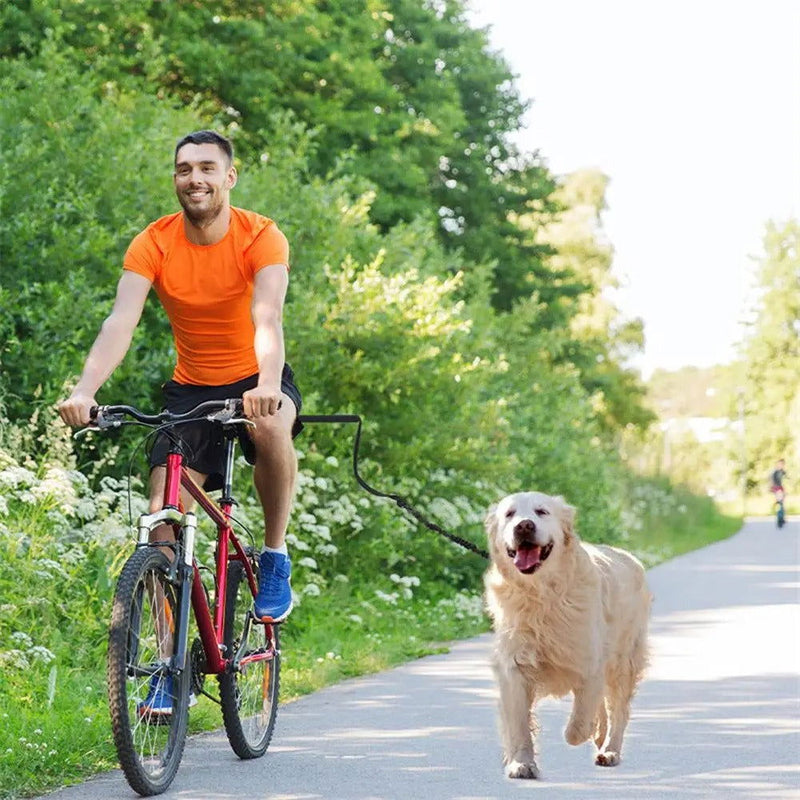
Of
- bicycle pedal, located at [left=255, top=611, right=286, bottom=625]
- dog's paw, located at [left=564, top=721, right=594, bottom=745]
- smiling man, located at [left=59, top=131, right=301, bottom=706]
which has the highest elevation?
smiling man, located at [left=59, top=131, right=301, bottom=706]

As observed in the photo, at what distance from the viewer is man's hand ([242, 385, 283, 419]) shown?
550 centimetres

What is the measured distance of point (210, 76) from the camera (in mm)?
25188

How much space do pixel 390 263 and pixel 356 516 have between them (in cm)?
395

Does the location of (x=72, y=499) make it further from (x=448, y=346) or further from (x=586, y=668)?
(x=448, y=346)

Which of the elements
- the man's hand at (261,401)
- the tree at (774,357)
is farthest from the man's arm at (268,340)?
the tree at (774,357)

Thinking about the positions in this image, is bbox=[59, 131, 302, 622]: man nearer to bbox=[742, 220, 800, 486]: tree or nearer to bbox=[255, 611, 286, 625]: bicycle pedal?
bbox=[255, 611, 286, 625]: bicycle pedal

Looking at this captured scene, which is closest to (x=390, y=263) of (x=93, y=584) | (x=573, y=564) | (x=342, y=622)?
(x=342, y=622)

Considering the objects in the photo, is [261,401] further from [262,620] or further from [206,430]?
[262,620]

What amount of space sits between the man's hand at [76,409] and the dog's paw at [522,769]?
2.03 m

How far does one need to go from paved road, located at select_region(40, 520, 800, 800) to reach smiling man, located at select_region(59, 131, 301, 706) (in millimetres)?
930

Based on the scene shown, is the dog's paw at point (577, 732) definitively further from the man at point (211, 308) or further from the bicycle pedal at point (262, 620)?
the man at point (211, 308)

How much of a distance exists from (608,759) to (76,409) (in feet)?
8.66

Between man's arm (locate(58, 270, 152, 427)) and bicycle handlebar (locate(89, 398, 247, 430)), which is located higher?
man's arm (locate(58, 270, 152, 427))

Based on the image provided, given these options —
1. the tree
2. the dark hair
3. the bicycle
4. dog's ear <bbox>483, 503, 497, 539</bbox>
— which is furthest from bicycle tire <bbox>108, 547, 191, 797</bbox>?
the tree
